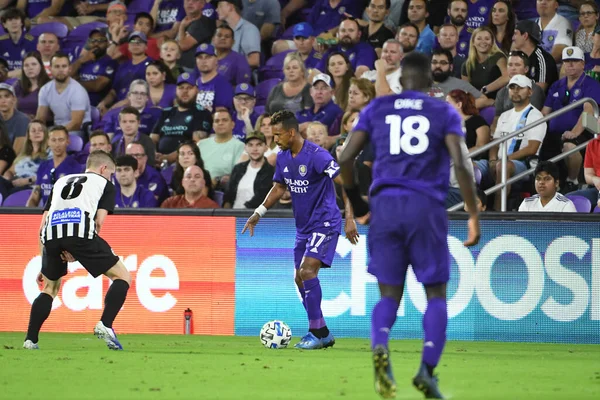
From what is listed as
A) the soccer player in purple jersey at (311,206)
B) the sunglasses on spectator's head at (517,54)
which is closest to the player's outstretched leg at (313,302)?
the soccer player in purple jersey at (311,206)

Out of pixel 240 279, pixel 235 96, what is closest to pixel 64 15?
pixel 235 96

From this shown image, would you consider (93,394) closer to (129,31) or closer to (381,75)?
(381,75)

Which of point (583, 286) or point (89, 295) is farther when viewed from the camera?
point (89, 295)

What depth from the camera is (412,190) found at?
22.9 ft

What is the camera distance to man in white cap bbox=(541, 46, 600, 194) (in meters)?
14.5

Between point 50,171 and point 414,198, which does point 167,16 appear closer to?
point 50,171

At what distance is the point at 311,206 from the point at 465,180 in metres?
4.54

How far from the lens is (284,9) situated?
19.5 metres

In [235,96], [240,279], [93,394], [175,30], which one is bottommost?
[93,394]

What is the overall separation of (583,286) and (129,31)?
10.4m

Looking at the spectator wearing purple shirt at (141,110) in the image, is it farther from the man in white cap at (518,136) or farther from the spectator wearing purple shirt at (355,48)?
the man in white cap at (518,136)

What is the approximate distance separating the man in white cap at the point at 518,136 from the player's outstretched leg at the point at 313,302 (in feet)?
12.5

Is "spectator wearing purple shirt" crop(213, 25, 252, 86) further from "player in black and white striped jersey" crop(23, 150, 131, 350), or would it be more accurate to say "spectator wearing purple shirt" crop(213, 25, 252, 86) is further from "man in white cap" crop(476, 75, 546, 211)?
"player in black and white striped jersey" crop(23, 150, 131, 350)

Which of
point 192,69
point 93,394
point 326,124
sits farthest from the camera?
point 192,69
